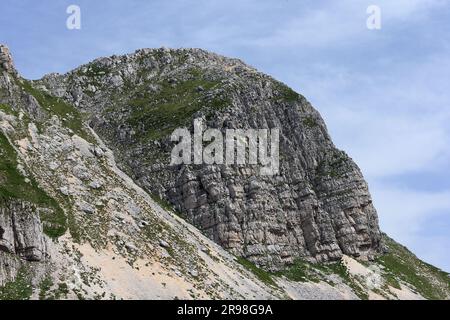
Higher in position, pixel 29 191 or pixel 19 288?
pixel 29 191

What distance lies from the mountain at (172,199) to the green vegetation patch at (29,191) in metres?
0.19

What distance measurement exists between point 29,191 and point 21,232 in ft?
35.6

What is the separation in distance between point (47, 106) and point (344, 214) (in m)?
63.5

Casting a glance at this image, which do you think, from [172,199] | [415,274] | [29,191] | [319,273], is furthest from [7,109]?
[415,274]

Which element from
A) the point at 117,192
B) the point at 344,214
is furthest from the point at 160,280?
the point at 344,214

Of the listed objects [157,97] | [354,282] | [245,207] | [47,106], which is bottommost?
[354,282]

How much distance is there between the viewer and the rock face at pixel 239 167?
105375mm

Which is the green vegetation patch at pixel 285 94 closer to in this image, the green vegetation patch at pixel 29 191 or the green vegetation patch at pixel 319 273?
the green vegetation patch at pixel 319 273

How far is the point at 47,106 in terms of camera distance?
103m

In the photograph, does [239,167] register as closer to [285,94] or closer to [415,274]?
[285,94]

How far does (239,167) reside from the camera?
11000 centimetres

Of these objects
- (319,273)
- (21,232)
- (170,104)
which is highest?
(170,104)

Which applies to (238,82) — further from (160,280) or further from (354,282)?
(160,280)
